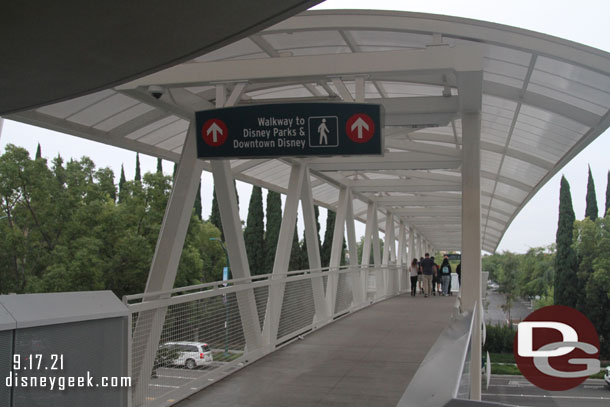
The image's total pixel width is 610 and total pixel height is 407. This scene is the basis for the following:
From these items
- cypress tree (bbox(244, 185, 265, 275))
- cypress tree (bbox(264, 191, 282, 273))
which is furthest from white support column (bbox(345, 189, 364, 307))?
cypress tree (bbox(264, 191, 282, 273))

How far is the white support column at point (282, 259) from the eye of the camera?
9383mm

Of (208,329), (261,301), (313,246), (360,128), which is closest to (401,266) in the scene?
(313,246)

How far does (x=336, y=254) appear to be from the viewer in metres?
17.4

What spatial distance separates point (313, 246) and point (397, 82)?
5.02 metres

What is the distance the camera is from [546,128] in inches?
468

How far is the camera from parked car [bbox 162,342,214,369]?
20.0ft

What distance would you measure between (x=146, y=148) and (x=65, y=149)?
10425 cm

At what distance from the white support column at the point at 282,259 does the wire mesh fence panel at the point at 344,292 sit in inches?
105

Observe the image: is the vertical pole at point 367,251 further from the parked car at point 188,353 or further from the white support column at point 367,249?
the parked car at point 188,353

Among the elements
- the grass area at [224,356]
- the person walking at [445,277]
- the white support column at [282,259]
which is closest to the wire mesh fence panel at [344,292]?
the white support column at [282,259]

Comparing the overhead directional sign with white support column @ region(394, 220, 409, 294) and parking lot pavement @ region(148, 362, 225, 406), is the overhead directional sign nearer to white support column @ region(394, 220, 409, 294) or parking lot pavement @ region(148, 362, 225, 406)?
parking lot pavement @ region(148, 362, 225, 406)

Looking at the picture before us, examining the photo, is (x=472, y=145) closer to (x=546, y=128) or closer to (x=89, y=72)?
(x=546, y=128)

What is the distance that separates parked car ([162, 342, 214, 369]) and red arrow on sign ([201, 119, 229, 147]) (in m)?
2.24

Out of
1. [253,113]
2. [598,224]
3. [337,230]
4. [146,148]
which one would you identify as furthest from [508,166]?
[598,224]
